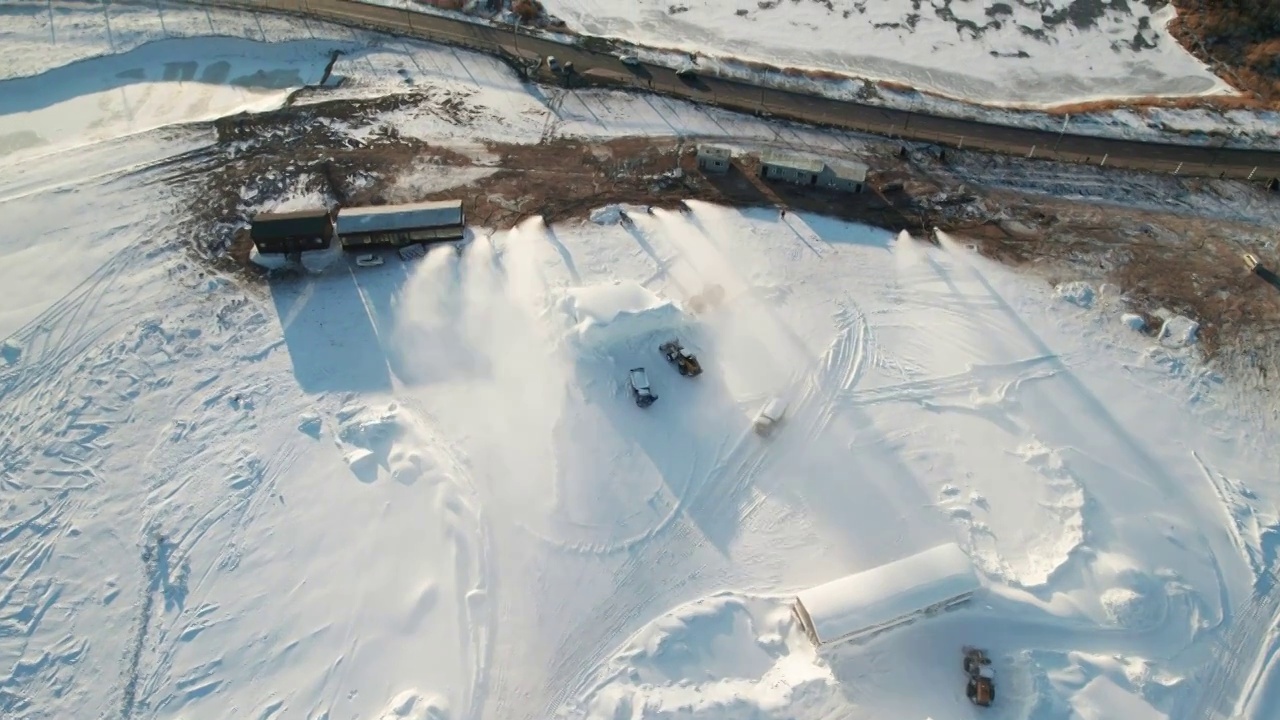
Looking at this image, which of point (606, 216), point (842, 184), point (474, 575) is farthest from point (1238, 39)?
point (474, 575)

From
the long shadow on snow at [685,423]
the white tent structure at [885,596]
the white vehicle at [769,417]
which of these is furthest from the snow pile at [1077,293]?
the long shadow on snow at [685,423]

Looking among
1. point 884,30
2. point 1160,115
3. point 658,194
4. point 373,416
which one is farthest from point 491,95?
point 1160,115

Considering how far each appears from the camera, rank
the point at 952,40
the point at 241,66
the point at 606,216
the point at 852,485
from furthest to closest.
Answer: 1. the point at 952,40
2. the point at 241,66
3. the point at 606,216
4. the point at 852,485

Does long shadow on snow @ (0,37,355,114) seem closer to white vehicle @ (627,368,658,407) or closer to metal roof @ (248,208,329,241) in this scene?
metal roof @ (248,208,329,241)

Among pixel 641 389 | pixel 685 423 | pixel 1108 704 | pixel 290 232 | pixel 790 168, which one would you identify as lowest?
pixel 1108 704

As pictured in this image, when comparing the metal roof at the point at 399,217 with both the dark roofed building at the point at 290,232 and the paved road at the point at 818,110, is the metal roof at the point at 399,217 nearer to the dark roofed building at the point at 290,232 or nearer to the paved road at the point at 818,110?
the dark roofed building at the point at 290,232

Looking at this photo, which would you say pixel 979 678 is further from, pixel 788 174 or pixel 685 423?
pixel 788 174
